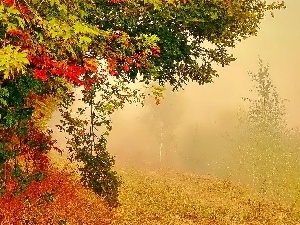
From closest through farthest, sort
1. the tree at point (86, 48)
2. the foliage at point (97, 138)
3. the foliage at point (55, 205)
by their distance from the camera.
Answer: the tree at point (86, 48) < the foliage at point (55, 205) < the foliage at point (97, 138)

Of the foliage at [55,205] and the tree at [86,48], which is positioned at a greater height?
the tree at [86,48]

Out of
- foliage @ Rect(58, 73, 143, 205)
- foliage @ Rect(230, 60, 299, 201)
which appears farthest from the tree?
foliage @ Rect(230, 60, 299, 201)

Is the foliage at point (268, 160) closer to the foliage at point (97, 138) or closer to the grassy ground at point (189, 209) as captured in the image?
the grassy ground at point (189, 209)

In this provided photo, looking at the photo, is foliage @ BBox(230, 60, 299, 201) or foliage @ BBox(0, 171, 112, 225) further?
foliage @ BBox(230, 60, 299, 201)

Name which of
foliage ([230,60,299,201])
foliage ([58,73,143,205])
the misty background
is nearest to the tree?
foliage ([58,73,143,205])

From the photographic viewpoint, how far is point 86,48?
254 inches

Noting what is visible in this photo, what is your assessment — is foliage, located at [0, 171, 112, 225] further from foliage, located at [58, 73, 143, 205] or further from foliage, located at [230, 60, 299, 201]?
A: foliage, located at [230, 60, 299, 201]

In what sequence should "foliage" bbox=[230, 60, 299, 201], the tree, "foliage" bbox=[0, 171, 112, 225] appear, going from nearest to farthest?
the tree
"foliage" bbox=[0, 171, 112, 225]
"foliage" bbox=[230, 60, 299, 201]

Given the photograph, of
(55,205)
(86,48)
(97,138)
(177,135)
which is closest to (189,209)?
(97,138)

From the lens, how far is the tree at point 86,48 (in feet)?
21.6

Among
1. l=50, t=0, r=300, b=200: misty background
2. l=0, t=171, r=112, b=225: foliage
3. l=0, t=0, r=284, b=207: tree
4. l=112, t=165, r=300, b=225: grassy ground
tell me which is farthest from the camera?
l=50, t=0, r=300, b=200: misty background

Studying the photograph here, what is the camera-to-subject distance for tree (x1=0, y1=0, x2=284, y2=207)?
6.60 meters

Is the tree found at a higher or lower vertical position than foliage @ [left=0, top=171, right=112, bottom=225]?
higher

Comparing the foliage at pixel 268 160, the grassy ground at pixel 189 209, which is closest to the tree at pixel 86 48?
the grassy ground at pixel 189 209
